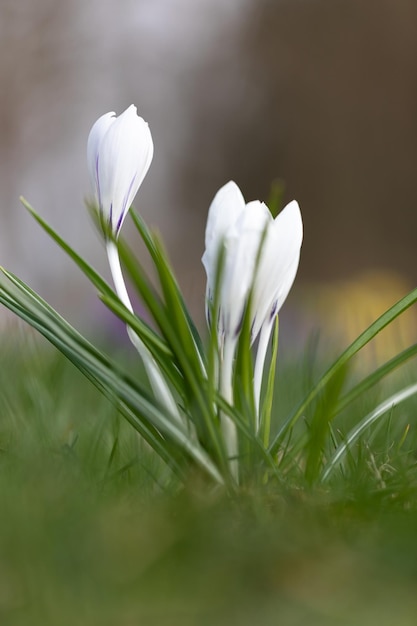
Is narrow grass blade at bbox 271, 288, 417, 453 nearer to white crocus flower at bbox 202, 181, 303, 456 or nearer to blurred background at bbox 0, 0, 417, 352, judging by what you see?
white crocus flower at bbox 202, 181, 303, 456

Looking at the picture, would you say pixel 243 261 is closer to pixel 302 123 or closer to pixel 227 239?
pixel 227 239

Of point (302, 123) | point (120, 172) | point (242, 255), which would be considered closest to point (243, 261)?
point (242, 255)

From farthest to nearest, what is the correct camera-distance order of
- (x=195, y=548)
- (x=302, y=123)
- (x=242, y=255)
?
(x=302, y=123) < (x=242, y=255) < (x=195, y=548)

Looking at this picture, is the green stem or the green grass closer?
the green grass

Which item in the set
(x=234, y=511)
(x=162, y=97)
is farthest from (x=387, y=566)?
(x=162, y=97)

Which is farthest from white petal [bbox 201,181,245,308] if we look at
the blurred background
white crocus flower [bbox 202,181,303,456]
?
the blurred background

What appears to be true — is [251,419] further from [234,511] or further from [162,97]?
[162,97]

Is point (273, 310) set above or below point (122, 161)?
below
